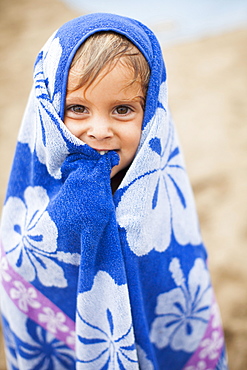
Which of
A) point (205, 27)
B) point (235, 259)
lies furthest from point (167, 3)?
point (235, 259)

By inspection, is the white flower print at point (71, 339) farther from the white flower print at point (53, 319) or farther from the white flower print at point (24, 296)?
the white flower print at point (24, 296)

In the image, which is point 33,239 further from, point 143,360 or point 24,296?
point 143,360

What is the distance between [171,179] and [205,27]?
3893mm

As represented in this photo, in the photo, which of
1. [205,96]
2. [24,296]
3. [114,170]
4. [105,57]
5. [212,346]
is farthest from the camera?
[205,96]

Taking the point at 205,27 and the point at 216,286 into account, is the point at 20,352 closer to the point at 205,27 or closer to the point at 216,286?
the point at 216,286

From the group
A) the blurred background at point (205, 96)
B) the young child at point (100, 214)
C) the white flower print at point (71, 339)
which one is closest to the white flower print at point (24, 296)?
the young child at point (100, 214)

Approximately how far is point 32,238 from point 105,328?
0.29 m

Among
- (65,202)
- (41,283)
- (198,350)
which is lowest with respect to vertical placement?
(198,350)

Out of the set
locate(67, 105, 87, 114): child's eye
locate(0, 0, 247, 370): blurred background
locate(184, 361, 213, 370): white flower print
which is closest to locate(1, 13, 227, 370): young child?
locate(67, 105, 87, 114): child's eye

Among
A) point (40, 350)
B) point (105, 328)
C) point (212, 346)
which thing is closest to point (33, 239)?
point (105, 328)

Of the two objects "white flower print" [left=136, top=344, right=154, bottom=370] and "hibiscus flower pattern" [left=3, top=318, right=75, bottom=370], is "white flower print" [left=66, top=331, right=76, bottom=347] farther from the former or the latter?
"white flower print" [left=136, top=344, right=154, bottom=370]

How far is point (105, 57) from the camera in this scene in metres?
0.84

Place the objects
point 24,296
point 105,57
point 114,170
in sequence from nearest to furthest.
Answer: point 105,57
point 114,170
point 24,296

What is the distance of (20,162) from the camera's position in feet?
3.48
